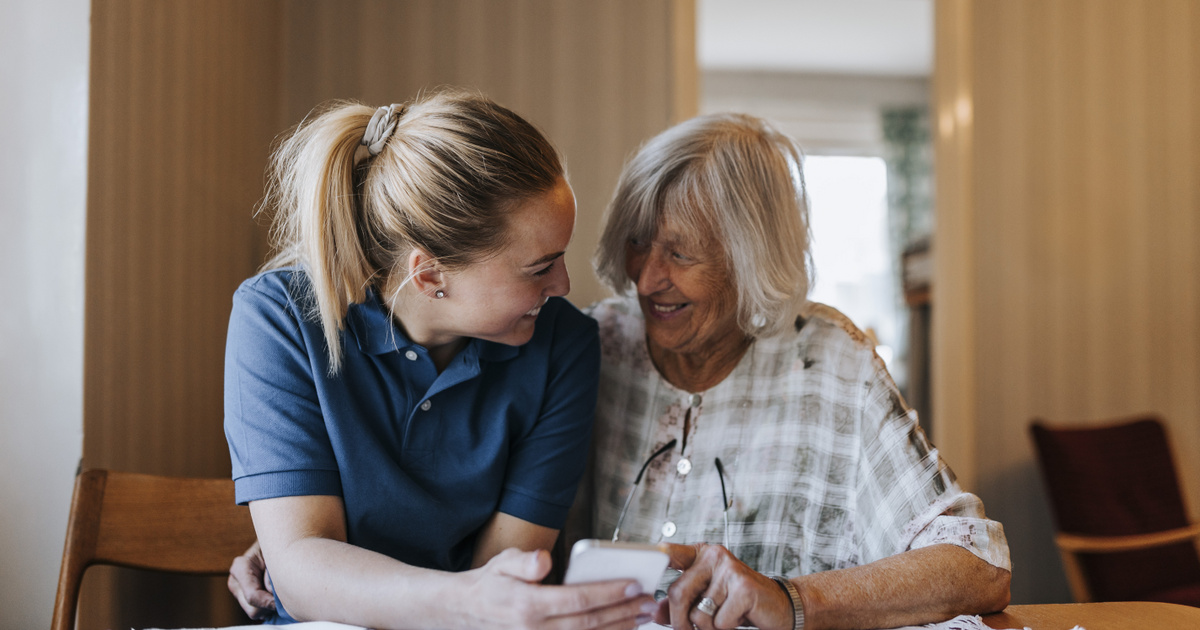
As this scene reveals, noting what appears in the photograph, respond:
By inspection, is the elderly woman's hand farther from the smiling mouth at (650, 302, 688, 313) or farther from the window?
the window

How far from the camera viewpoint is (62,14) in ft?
4.57

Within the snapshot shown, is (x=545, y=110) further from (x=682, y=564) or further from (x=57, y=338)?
(x=682, y=564)

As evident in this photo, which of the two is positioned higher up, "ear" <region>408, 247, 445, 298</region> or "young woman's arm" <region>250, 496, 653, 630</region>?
"ear" <region>408, 247, 445, 298</region>

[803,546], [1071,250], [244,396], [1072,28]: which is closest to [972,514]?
[803,546]

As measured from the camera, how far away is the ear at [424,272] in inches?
45.1

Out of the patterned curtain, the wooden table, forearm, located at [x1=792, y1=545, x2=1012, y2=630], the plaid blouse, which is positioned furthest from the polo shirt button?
the patterned curtain

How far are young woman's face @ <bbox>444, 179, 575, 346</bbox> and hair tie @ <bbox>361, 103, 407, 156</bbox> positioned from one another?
20 centimetres

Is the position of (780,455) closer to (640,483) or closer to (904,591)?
(640,483)

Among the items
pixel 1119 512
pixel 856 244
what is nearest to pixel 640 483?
pixel 1119 512

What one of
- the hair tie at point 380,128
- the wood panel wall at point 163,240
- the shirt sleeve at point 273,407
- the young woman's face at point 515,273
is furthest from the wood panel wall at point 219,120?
the young woman's face at point 515,273

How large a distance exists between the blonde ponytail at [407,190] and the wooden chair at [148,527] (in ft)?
1.56

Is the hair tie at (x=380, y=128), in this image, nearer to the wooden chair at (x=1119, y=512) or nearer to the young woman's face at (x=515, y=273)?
the young woman's face at (x=515, y=273)

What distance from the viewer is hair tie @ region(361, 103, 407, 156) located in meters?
1.16

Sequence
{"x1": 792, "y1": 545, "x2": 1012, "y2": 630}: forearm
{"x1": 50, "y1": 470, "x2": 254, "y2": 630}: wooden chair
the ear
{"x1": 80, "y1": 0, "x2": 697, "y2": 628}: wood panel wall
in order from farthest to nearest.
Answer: {"x1": 80, "y1": 0, "x2": 697, "y2": 628}: wood panel wall → {"x1": 50, "y1": 470, "x2": 254, "y2": 630}: wooden chair → the ear → {"x1": 792, "y1": 545, "x2": 1012, "y2": 630}: forearm
